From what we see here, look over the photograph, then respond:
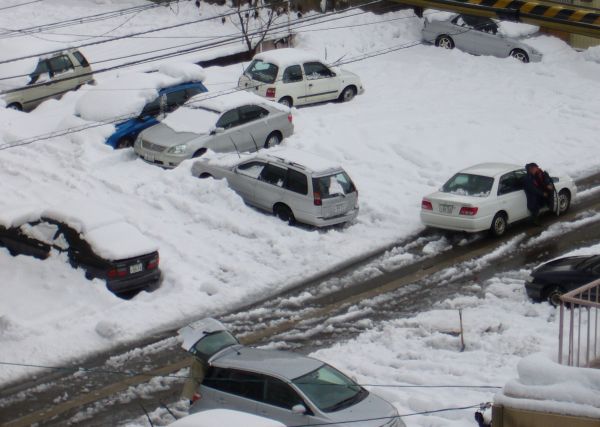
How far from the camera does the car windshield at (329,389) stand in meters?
14.4

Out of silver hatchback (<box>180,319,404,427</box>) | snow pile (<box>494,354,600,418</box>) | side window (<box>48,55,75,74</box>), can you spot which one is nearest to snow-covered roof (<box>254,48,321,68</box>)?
side window (<box>48,55,75,74</box>)

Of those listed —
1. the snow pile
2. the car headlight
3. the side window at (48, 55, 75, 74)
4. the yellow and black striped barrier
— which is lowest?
the car headlight

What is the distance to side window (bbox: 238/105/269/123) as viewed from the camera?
27.6m

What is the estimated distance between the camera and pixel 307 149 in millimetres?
27297

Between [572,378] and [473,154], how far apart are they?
701 inches

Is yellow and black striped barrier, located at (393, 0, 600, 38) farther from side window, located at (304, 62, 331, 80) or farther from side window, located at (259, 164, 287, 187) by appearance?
side window, located at (304, 62, 331, 80)

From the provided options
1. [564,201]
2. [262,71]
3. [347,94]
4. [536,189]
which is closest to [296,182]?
[536,189]

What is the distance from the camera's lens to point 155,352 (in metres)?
18.8

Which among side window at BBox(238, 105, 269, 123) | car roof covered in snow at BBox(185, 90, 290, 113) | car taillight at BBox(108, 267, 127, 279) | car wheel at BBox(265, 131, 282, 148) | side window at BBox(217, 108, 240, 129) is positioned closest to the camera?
car taillight at BBox(108, 267, 127, 279)

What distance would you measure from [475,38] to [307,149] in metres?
10.0

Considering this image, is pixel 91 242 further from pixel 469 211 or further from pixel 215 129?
pixel 469 211

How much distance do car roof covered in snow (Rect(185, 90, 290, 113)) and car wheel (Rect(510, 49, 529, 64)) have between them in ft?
30.7

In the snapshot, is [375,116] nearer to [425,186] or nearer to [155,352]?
[425,186]

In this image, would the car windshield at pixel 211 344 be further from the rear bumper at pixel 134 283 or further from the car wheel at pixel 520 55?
the car wheel at pixel 520 55
